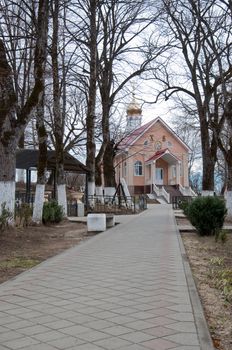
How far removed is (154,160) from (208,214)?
45.9 metres

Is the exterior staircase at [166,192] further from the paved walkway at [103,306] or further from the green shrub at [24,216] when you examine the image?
the paved walkway at [103,306]

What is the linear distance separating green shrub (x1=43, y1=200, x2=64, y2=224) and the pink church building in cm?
3972

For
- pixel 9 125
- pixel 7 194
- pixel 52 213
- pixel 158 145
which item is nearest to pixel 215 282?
pixel 7 194

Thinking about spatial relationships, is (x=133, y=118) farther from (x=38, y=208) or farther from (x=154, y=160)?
(x=38, y=208)

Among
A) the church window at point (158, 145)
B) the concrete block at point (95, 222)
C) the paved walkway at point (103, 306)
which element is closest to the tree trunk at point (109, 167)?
the concrete block at point (95, 222)

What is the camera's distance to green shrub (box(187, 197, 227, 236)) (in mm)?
16344

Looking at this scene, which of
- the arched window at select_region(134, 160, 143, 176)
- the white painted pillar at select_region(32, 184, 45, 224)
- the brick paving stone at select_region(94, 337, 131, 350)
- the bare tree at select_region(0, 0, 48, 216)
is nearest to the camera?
the brick paving stone at select_region(94, 337, 131, 350)

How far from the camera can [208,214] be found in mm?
16266

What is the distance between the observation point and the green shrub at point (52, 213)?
20.3 m

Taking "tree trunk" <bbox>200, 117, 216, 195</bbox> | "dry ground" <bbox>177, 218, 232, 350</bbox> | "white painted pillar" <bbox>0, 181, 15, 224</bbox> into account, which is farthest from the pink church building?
"dry ground" <bbox>177, 218, 232, 350</bbox>

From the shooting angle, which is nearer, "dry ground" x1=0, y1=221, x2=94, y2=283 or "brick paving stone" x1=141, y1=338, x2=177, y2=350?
"brick paving stone" x1=141, y1=338, x2=177, y2=350

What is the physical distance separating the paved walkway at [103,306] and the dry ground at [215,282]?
0.18 meters

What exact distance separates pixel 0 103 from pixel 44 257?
6.51 m

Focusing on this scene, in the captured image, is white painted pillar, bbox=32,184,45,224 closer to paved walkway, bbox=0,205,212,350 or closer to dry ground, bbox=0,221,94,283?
dry ground, bbox=0,221,94,283
